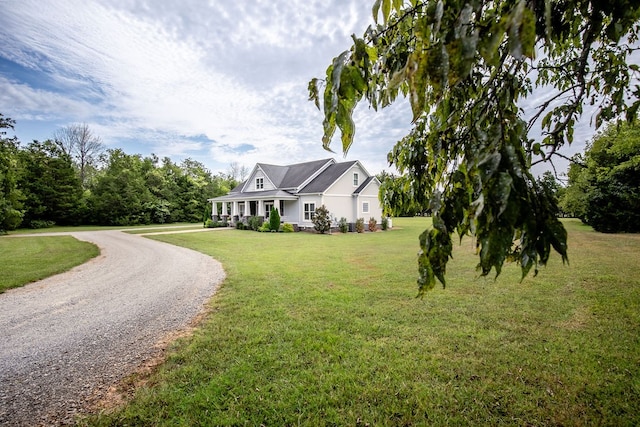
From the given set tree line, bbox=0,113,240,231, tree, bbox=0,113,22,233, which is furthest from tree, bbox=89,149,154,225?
tree, bbox=0,113,22,233

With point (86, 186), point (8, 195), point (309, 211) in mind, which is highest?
point (86, 186)

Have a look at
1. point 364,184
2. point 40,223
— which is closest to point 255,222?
point 364,184

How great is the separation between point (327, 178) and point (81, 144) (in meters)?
36.6

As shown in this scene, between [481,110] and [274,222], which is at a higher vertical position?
[481,110]

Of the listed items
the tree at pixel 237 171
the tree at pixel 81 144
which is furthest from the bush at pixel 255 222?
the tree at pixel 237 171

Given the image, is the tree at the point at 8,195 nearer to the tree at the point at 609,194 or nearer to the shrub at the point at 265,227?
the shrub at the point at 265,227

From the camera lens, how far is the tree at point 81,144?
126ft

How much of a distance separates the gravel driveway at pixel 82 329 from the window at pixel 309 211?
14639 mm

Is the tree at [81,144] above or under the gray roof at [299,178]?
above

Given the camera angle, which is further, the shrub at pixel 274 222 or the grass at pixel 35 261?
the shrub at pixel 274 222

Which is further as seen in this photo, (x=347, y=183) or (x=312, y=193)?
(x=347, y=183)

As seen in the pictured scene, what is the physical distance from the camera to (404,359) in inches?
143

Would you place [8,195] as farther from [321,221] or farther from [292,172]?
[321,221]

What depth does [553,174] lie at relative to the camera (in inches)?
76.6
